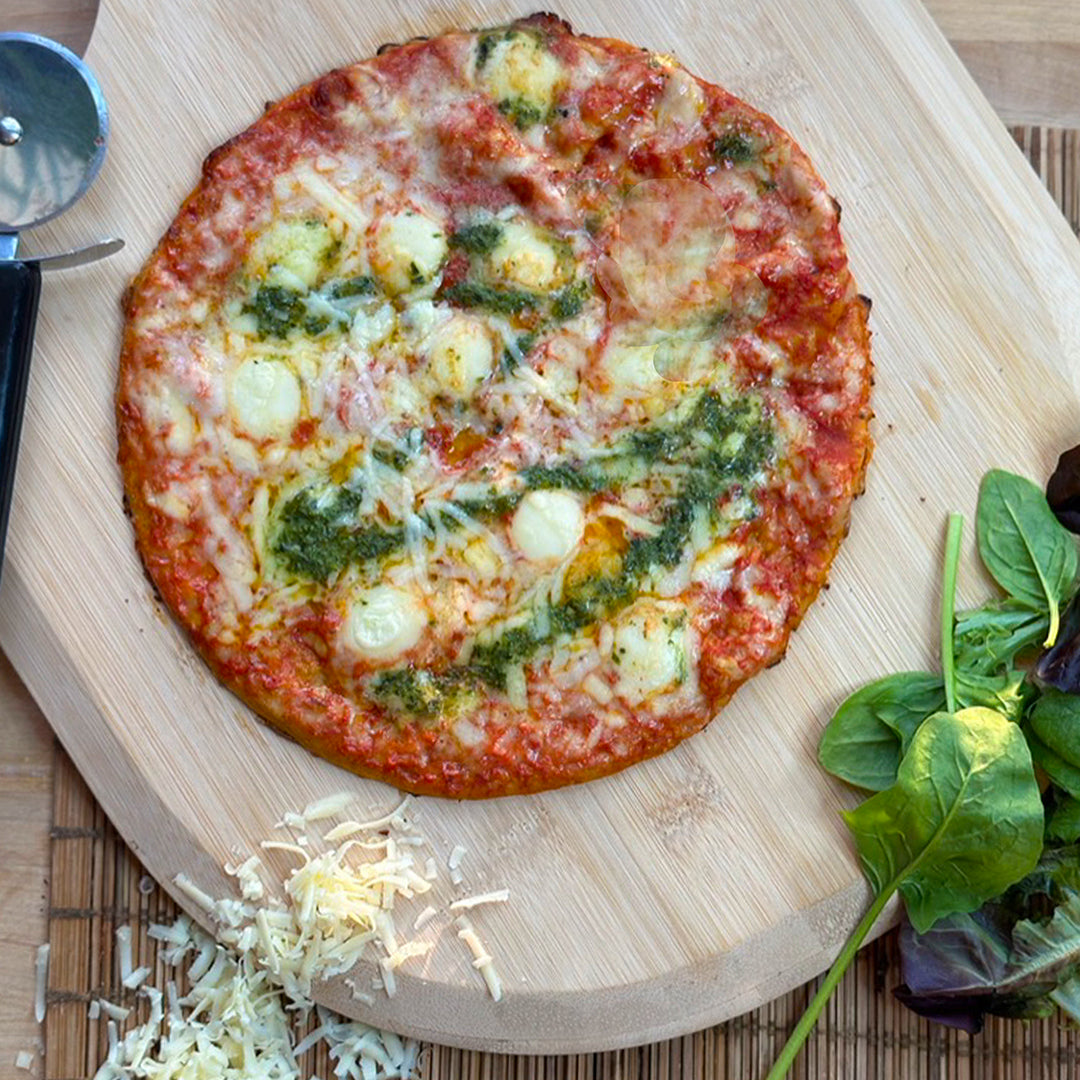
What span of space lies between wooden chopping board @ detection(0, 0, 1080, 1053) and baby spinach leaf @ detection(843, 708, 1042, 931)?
18 cm

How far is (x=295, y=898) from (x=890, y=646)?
4.30ft

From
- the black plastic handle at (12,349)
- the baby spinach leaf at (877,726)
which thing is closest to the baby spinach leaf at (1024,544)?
the baby spinach leaf at (877,726)

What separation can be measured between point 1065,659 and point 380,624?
1.35 metres

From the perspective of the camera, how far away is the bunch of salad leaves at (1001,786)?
2725 millimetres

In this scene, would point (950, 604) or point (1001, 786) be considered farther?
point (950, 604)

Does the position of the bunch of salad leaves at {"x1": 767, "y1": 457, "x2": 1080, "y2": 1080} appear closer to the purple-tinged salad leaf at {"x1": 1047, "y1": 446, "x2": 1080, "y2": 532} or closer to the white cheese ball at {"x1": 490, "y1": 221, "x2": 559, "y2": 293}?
the purple-tinged salad leaf at {"x1": 1047, "y1": 446, "x2": 1080, "y2": 532}

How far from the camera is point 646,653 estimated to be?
2748 mm

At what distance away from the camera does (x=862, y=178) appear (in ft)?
9.71

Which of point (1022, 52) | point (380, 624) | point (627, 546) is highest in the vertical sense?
point (1022, 52)

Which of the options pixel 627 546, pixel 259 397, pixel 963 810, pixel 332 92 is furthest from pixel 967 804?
pixel 332 92

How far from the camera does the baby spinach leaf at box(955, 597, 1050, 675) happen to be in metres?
2.86

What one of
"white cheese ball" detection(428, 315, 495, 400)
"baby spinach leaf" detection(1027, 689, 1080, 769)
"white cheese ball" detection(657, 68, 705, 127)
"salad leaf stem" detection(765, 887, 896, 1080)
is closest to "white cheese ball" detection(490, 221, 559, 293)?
"white cheese ball" detection(428, 315, 495, 400)

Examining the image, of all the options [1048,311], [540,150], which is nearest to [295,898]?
[540,150]

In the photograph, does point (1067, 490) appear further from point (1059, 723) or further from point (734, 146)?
point (734, 146)
